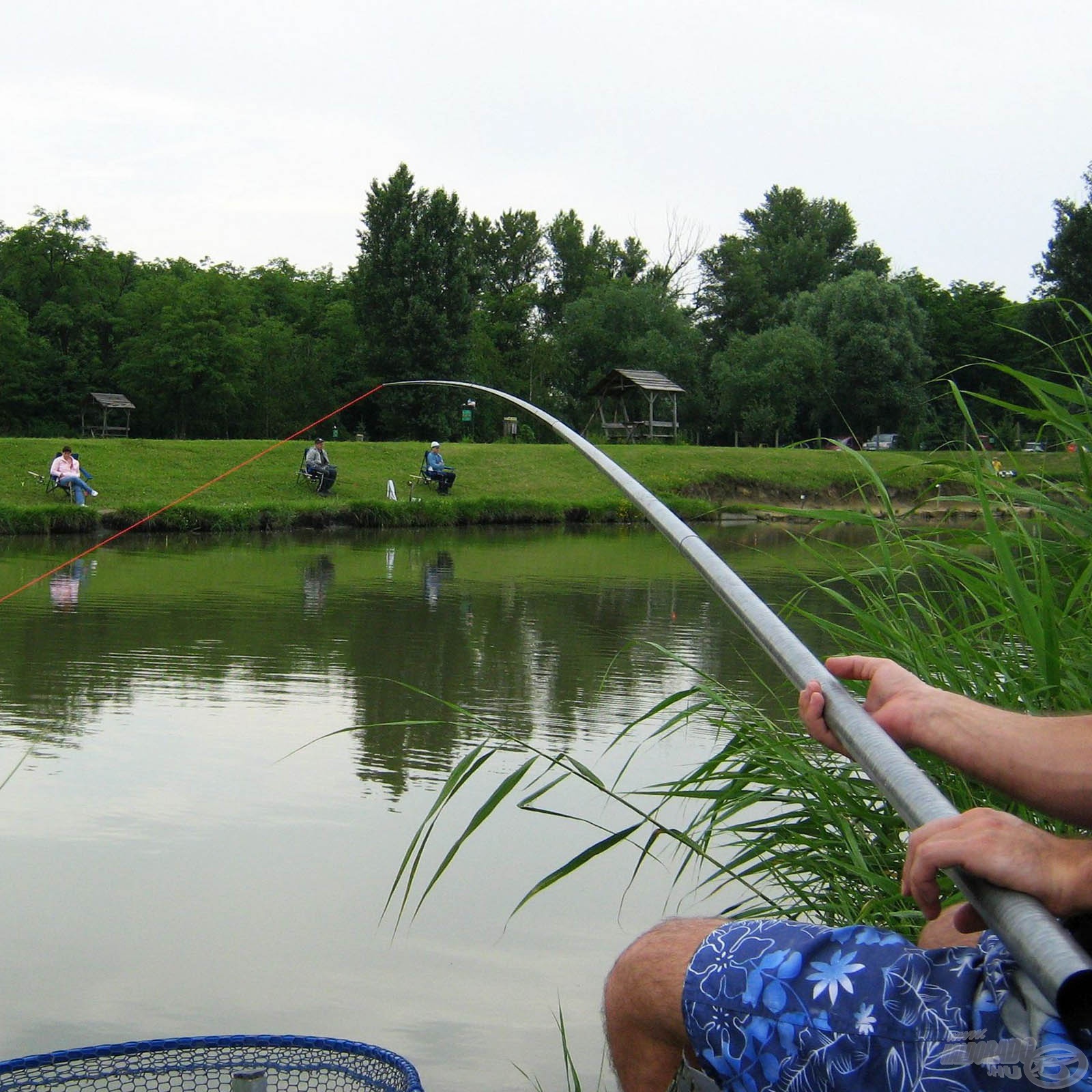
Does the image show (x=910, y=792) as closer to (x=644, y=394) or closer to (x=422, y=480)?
(x=422, y=480)

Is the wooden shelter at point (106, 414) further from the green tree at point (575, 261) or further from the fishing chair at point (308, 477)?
the green tree at point (575, 261)

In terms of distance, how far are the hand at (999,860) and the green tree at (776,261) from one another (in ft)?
188

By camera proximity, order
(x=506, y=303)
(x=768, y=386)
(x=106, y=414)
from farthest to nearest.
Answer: (x=506, y=303) < (x=768, y=386) < (x=106, y=414)

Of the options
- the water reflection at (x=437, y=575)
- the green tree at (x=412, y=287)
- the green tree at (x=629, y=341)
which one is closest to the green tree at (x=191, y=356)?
the green tree at (x=412, y=287)

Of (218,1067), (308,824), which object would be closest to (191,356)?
(308,824)

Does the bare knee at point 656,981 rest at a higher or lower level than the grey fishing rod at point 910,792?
lower

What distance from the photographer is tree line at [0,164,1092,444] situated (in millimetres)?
40281

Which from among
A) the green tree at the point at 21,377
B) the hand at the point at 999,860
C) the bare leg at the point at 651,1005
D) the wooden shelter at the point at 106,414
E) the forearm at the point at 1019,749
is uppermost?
the green tree at the point at 21,377

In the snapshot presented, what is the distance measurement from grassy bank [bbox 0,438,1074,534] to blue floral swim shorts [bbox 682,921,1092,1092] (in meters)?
15.5

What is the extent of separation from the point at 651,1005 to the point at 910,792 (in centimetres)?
46

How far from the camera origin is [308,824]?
16.5 ft

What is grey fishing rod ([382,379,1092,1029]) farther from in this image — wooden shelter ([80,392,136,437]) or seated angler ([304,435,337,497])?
wooden shelter ([80,392,136,437])

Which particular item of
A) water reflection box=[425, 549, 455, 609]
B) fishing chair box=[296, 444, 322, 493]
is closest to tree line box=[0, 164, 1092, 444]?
fishing chair box=[296, 444, 322, 493]

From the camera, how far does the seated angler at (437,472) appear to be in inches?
1003
